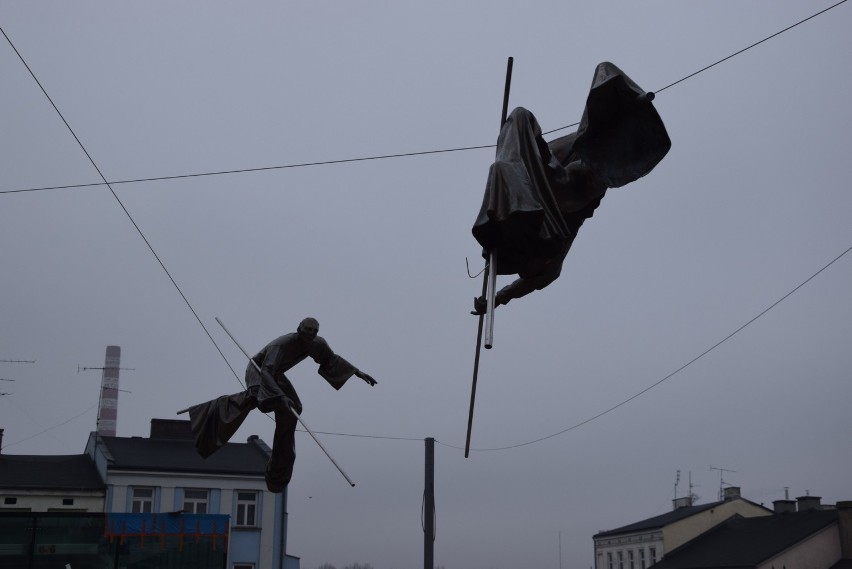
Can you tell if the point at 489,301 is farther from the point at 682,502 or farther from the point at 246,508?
the point at 682,502

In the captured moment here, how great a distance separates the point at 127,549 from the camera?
38.0 m

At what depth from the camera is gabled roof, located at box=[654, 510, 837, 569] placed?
163 feet

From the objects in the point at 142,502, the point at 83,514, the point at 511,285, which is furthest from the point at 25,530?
the point at 511,285

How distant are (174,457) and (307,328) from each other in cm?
3954

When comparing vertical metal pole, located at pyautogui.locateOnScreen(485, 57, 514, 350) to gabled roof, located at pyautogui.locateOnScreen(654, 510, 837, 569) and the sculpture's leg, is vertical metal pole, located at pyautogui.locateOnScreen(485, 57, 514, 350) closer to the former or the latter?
the sculpture's leg

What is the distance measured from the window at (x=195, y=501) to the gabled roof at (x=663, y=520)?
27.9m

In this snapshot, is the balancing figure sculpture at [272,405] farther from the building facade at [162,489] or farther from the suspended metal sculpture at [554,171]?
the building facade at [162,489]

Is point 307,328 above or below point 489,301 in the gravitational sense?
above

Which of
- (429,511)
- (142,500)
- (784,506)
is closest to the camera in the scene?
(429,511)

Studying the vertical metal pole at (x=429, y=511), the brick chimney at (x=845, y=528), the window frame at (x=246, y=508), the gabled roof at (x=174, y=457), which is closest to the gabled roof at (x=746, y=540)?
the brick chimney at (x=845, y=528)

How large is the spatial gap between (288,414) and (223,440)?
2.55ft

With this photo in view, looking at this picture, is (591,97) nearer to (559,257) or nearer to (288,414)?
(559,257)

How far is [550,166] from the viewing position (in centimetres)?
786

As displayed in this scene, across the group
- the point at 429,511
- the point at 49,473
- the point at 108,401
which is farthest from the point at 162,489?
the point at 429,511
